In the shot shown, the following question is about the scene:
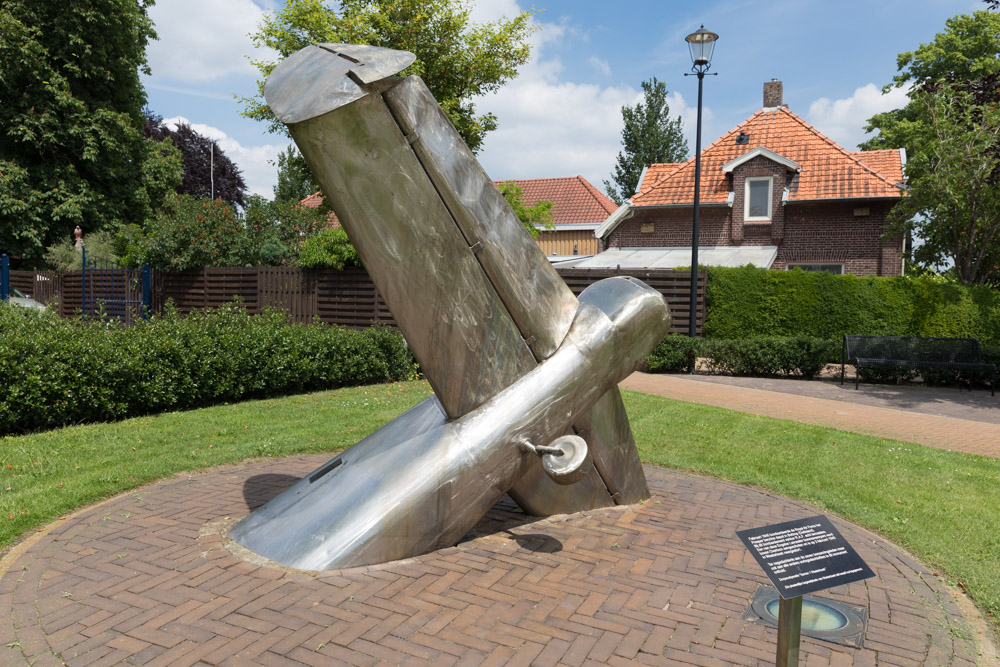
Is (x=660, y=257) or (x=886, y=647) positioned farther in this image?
(x=660, y=257)

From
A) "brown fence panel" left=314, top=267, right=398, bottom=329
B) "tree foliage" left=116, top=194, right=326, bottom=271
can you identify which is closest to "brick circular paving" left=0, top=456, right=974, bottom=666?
"brown fence panel" left=314, top=267, right=398, bottom=329

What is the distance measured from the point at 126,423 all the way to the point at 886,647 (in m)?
8.37

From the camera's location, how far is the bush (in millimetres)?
15570

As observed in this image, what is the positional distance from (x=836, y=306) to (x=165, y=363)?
1467 cm

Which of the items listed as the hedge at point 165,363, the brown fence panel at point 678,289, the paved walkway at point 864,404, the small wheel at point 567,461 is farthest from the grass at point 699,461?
the brown fence panel at point 678,289

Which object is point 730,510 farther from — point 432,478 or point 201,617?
point 201,617

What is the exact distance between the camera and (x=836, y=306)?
16797 millimetres

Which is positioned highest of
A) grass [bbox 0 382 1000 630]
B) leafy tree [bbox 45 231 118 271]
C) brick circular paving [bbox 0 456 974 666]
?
leafy tree [bbox 45 231 118 271]

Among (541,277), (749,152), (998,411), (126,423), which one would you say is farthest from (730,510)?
(749,152)

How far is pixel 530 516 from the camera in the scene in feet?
17.1

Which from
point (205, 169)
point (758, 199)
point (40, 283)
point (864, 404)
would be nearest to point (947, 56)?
point (758, 199)

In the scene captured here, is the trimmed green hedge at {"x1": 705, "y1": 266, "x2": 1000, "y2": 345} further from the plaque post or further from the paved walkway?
the plaque post

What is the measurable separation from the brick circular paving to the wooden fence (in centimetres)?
1241

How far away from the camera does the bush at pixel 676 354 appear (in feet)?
51.1
